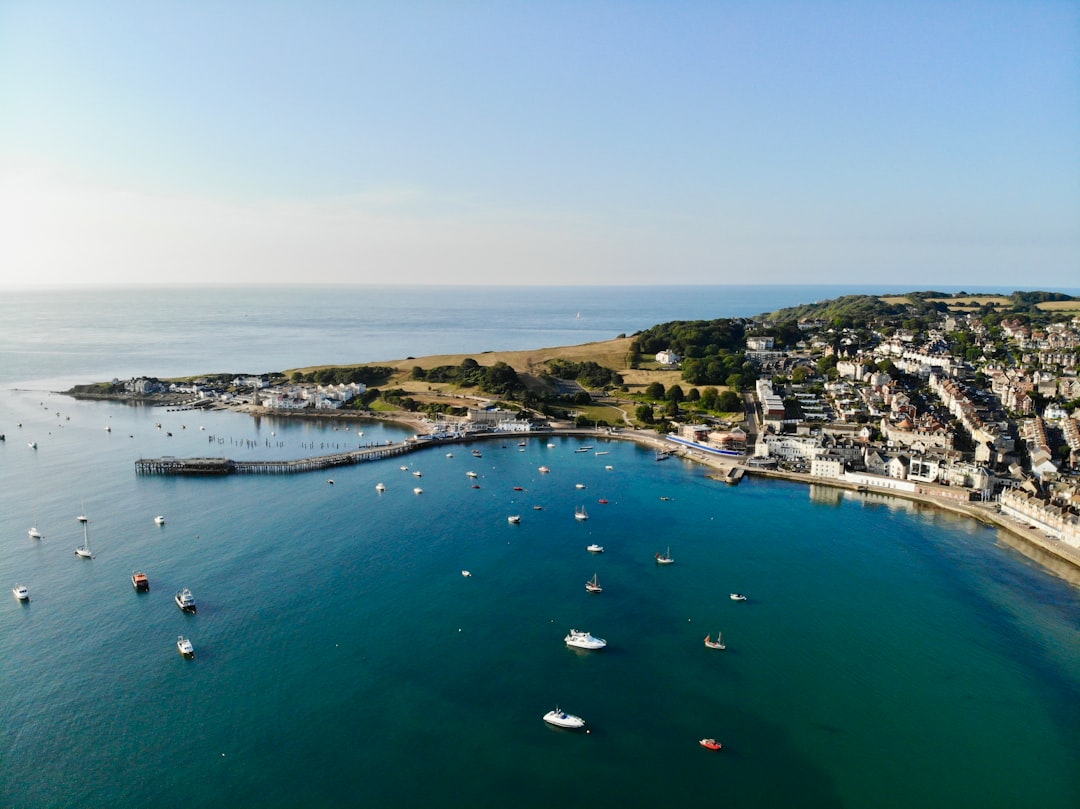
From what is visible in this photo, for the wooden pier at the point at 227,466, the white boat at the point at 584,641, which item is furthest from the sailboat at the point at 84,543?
the white boat at the point at 584,641

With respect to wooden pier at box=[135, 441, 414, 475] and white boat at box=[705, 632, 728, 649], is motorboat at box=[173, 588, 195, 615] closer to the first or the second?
white boat at box=[705, 632, 728, 649]

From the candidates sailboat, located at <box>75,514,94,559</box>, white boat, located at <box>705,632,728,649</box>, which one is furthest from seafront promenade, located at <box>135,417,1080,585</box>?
white boat, located at <box>705,632,728,649</box>

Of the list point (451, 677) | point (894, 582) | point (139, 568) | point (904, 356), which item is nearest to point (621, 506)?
point (894, 582)

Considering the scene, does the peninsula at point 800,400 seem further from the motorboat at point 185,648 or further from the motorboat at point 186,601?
the motorboat at point 185,648

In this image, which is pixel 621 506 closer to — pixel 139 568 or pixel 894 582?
pixel 894 582

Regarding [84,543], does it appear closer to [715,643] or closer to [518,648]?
[518,648]

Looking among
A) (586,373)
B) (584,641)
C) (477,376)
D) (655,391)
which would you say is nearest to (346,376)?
(477,376)
